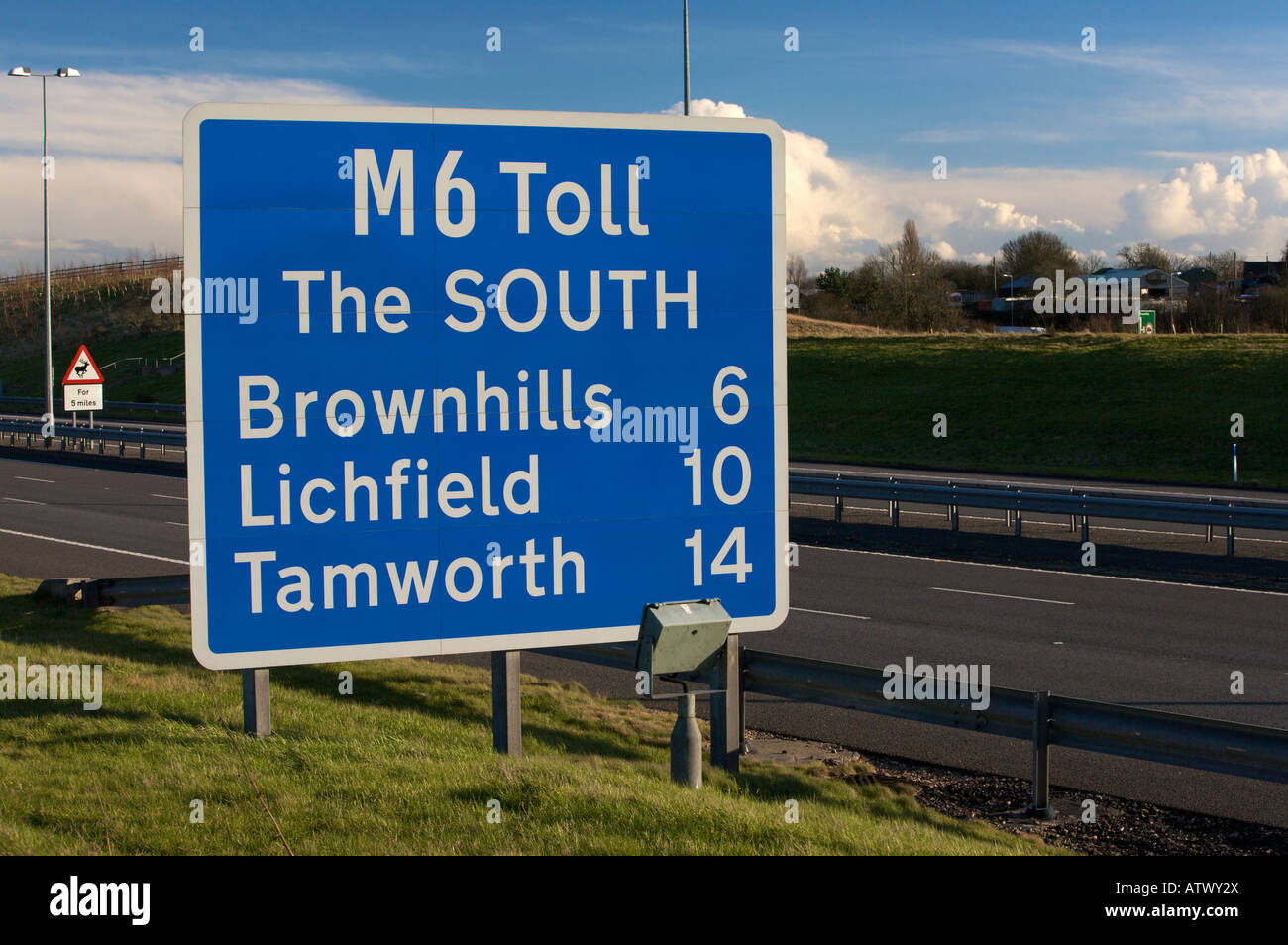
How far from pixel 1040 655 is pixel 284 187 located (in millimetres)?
9150

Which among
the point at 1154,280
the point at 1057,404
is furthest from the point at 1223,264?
the point at 1057,404

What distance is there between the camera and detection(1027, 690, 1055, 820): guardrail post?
752 centimetres

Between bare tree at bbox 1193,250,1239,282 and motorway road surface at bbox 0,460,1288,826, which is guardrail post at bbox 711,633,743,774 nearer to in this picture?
motorway road surface at bbox 0,460,1288,826

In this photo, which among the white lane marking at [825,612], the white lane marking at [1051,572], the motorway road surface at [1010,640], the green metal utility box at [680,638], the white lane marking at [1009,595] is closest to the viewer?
the green metal utility box at [680,638]

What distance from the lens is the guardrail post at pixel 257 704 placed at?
739 cm

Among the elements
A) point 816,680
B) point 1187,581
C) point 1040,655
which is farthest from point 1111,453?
point 816,680

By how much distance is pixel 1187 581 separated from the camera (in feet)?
53.8

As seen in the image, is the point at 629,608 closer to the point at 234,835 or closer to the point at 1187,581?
the point at 234,835

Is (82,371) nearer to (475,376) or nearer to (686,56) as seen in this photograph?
(686,56)

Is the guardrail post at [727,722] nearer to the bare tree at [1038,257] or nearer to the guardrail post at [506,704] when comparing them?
the guardrail post at [506,704]

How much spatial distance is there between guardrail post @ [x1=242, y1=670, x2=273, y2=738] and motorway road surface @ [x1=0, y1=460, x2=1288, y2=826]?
3839 mm

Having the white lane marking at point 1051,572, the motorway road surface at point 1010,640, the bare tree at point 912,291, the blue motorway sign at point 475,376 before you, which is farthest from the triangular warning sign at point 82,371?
the bare tree at point 912,291

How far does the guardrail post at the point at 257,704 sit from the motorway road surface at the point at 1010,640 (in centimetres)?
384

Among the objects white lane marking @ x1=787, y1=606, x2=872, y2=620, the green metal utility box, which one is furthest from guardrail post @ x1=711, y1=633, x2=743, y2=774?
white lane marking @ x1=787, y1=606, x2=872, y2=620
